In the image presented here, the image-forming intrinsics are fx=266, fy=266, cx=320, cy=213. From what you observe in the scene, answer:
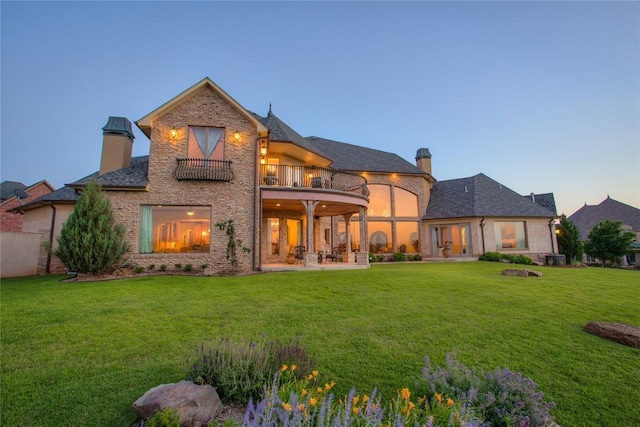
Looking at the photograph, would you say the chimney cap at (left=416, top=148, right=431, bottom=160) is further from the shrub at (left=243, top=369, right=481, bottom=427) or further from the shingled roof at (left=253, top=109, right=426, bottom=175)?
the shrub at (left=243, top=369, right=481, bottom=427)

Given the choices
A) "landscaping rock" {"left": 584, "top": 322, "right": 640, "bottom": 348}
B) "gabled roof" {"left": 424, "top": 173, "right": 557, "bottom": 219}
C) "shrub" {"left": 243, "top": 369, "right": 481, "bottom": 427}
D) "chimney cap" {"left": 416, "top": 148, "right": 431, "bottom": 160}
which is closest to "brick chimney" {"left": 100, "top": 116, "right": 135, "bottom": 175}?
"shrub" {"left": 243, "top": 369, "right": 481, "bottom": 427}

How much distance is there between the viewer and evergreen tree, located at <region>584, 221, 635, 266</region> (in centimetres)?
1928

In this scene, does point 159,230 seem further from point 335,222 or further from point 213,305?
point 335,222

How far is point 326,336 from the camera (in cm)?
419

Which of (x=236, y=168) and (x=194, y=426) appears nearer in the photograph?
(x=194, y=426)

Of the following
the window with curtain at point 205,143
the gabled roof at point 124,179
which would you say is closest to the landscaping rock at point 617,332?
the window with curtain at point 205,143

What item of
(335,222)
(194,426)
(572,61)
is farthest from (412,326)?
(572,61)

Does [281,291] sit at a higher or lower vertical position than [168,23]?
lower

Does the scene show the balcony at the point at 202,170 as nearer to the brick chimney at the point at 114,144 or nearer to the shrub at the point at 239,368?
the brick chimney at the point at 114,144

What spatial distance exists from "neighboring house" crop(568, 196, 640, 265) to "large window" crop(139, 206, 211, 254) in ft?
106

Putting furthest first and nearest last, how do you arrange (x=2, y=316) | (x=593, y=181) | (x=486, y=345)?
(x=593, y=181)
(x=2, y=316)
(x=486, y=345)

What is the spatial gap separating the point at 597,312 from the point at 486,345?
356cm

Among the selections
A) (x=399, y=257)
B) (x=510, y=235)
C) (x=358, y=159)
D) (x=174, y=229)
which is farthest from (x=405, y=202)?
(x=174, y=229)

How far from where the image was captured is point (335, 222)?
1875 centimetres
